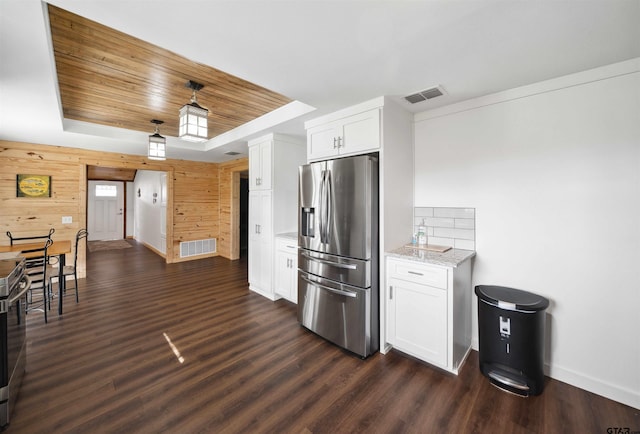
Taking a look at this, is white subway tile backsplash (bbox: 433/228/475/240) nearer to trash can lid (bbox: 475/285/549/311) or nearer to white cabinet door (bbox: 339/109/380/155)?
trash can lid (bbox: 475/285/549/311)

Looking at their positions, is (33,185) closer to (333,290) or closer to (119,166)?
(119,166)

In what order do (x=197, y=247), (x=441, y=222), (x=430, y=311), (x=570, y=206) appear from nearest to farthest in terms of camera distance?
(x=570, y=206), (x=430, y=311), (x=441, y=222), (x=197, y=247)

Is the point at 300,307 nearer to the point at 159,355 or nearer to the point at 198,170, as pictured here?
the point at 159,355

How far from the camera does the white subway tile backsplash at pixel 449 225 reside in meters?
2.56

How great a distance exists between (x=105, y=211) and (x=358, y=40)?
36.1 ft

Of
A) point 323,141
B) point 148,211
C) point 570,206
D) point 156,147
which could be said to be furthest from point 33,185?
point 570,206

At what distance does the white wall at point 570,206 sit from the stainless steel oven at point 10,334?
11.7 feet

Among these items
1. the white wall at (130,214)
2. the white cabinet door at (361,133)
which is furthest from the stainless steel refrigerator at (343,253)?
the white wall at (130,214)

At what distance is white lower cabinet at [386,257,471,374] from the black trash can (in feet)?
0.71

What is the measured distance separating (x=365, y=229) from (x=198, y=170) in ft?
18.1

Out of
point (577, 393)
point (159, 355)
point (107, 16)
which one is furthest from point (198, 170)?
Result: point (577, 393)

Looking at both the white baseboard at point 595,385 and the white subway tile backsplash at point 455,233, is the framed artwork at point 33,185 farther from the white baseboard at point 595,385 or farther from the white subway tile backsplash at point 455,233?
the white baseboard at point 595,385

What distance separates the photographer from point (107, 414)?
5.62ft

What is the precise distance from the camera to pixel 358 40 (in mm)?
1603
